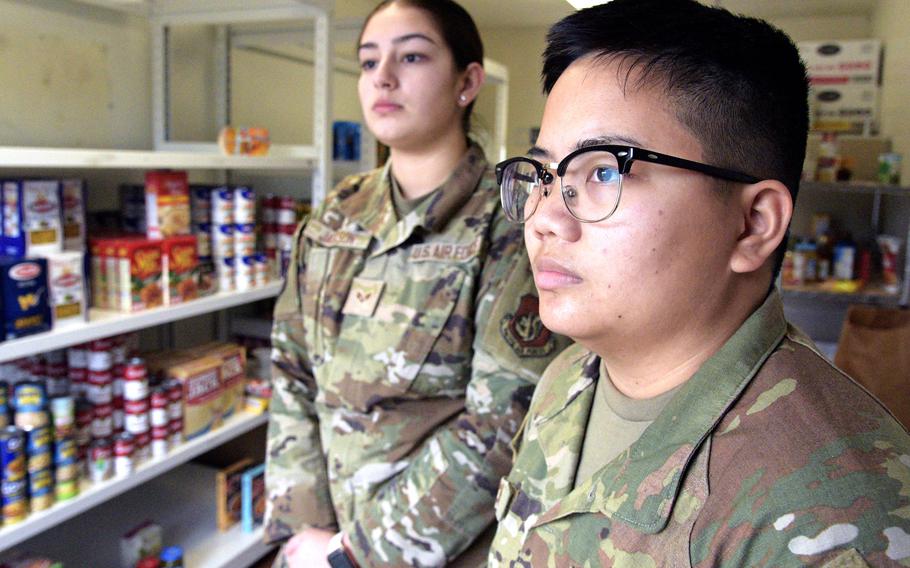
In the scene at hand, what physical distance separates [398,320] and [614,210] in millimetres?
717

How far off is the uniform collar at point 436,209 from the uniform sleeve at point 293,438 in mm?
256

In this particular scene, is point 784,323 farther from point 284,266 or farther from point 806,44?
point 806,44

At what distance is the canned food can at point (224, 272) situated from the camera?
7.43 ft

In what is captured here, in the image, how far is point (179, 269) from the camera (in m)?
2.08

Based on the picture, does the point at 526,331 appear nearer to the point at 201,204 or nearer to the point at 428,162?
the point at 428,162

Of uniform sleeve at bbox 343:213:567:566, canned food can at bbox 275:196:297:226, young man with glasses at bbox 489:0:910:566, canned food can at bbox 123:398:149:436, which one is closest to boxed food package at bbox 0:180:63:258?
canned food can at bbox 123:398:149:436

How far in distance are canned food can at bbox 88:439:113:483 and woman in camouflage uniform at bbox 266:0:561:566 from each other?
0.64m

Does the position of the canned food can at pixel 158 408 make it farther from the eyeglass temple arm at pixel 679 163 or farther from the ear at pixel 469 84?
the eyeglass temple arm at pixel 679 163

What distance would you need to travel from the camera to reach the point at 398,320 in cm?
136

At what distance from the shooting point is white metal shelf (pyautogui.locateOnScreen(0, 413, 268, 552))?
1651mm

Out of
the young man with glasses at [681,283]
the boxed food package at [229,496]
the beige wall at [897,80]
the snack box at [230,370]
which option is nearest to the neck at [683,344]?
the young man with glasses at [681,283]

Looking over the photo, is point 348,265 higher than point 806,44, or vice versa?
point 806,44

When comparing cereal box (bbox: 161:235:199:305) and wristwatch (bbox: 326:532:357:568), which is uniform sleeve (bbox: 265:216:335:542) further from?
cereal box (bbox: 161:235:199:305)

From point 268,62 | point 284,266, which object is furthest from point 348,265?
point 268,62
